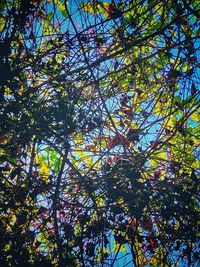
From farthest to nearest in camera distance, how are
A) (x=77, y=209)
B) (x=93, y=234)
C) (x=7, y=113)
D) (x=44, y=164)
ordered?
1. (x=44, y=164)
2. (x=7, y=113)
3. (x=77, y=209)
4. (x=93, y=234)

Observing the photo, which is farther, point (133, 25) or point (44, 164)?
point (44, 164)

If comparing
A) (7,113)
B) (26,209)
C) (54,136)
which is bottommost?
(26,209)

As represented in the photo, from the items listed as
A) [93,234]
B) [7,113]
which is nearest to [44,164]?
[7,113]

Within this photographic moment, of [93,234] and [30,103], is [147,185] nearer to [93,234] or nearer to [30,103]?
[93,234]

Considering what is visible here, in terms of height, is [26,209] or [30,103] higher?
[30,103]

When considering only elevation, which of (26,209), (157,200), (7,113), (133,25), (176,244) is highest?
(133,25)

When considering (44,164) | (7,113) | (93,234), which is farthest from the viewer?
(44,164)

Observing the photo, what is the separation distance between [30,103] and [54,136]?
43cm

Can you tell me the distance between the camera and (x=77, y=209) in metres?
2.25

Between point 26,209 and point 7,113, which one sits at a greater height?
point 7,113

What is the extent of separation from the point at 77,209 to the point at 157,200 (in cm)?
79

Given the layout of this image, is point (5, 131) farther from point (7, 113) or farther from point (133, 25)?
point (133, 25)

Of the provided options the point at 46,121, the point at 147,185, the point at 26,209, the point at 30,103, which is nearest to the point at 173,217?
the point at 147,185

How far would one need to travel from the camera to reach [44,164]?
3338 mm
